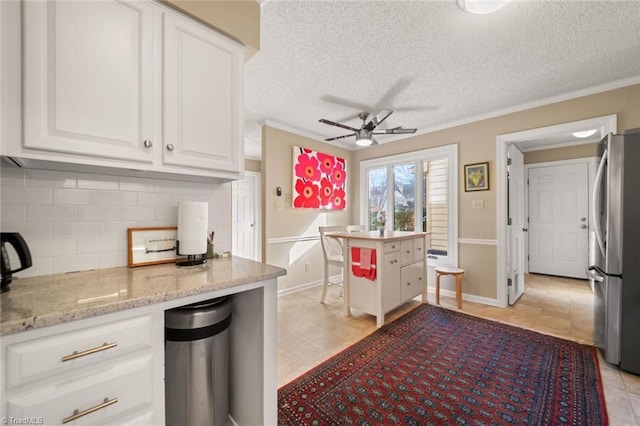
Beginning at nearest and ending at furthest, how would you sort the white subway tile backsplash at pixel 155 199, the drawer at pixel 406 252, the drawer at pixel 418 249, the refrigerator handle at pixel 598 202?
1. the white subway tile backsplash at pixel 155 199
2. the refrigerator handle at pixel 598 202
3. the drawer at pixel 406 252
4. the drawer at pixel 418 249

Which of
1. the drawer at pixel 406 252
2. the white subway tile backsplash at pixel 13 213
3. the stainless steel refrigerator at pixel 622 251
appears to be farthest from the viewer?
the drawer at pixel 406 252

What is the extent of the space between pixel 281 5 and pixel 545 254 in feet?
19.0

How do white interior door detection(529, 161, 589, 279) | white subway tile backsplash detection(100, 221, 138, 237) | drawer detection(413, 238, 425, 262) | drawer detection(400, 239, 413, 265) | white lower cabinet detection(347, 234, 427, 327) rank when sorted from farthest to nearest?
white interior door detection(529, 161, 589, 279) < drawer detection(413, 238, 425, 262) < drawer detection(400, 239, 413, 265) < white lower cabinet detection(347, 234, 427, 327) < white subway tile backsplash detection(100, 221, 138, 237)

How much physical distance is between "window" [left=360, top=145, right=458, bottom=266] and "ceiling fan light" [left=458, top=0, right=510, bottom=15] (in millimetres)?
2115

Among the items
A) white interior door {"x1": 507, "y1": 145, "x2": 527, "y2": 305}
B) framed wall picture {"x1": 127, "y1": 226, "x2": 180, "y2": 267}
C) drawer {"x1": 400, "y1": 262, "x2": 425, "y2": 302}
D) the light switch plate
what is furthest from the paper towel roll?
white interior door {"x1": 507, "y1": 145, "x2": 527, "y2": 305}

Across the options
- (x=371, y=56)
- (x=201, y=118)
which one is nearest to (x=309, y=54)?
(x=371, y=56)

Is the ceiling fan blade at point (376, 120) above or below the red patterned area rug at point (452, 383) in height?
above

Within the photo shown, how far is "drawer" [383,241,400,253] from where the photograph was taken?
263cm

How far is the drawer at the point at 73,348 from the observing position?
0.69 metres

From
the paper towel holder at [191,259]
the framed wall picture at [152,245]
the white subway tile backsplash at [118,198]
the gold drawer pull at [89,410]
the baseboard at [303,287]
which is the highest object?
the white subway tile backsplash at [118,198]

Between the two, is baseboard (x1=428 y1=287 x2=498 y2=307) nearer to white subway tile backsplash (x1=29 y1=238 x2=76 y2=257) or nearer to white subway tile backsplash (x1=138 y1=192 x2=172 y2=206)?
white subway tile backsplash (x1=138 y1=192 x2=172 y2=206)

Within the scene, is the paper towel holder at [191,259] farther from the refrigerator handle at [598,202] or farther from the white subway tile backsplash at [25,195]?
the refrigerator handle at [598,202]

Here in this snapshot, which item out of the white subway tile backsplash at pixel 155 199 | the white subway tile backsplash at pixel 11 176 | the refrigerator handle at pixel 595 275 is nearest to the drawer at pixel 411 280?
the refrigerator handle at pixel 595 275

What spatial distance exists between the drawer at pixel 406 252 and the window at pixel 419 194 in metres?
0.39
